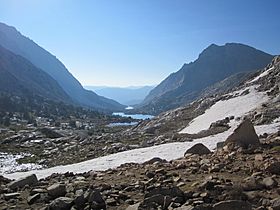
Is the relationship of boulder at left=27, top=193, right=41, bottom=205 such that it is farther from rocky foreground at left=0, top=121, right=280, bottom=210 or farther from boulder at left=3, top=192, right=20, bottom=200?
boulder at left=3, top=192, right=20, bottom=200

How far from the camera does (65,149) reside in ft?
170

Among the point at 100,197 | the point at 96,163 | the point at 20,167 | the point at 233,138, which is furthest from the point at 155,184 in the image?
the point at 20,167

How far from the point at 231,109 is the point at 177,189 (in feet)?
159

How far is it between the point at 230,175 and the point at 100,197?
521cm

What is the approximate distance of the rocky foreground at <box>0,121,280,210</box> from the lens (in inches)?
431

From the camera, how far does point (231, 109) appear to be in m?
58.4

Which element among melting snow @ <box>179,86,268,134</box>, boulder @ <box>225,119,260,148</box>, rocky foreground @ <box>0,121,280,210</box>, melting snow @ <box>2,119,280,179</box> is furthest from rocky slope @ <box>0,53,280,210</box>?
melting snow @ <box>179,86,268,134</box>

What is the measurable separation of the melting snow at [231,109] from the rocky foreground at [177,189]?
35700mm

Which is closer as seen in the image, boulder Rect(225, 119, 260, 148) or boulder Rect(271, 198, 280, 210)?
boulder Rect(271, 198, 280, 210)

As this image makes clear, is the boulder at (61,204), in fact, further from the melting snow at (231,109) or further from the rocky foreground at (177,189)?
the melting snow at (231,109)

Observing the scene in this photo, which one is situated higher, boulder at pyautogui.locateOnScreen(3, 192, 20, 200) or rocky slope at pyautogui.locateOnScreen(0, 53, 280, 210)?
rocky slope at pyautogui.locateOnScreen(0, 53, 280, 210)

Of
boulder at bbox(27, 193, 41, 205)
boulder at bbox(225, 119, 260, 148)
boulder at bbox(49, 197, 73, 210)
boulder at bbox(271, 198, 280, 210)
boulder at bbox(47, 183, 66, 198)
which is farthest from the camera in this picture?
boulder at bbox(225, 119, 260, 148)

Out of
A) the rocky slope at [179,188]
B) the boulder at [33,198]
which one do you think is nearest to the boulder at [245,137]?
the rocky slope at [179,188]

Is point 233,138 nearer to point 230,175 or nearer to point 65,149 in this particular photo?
point 230,175
